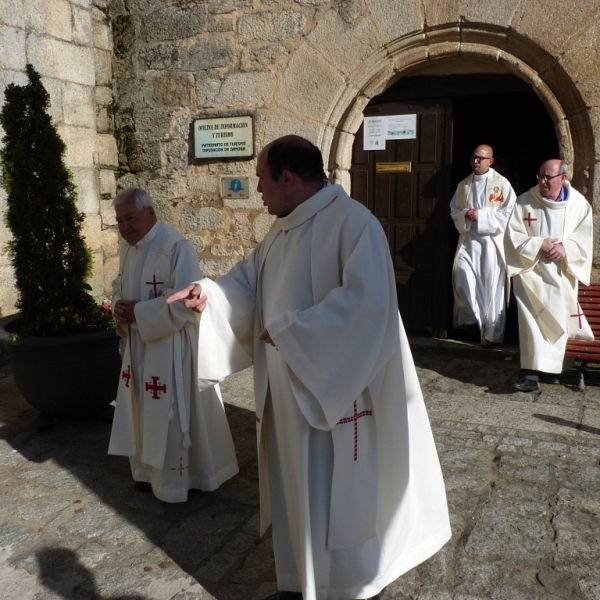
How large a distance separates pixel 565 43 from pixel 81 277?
3.92 m

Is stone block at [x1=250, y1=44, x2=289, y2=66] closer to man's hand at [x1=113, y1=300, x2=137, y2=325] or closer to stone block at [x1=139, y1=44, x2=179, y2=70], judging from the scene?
stone block at [x1=139, y1=44, x2=179, y2=70]

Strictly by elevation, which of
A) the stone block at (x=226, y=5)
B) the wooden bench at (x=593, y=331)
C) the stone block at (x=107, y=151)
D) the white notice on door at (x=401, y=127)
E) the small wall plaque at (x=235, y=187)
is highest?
the stone block at (x=226, y=5)

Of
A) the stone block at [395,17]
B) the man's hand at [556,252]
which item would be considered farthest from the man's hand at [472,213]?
the stone block at [395,17]

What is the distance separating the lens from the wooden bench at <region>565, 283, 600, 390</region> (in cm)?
491

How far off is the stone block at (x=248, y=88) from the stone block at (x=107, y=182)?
1386 mm

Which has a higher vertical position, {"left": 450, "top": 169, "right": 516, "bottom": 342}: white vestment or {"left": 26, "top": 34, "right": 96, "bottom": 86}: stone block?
{"left": 26, "top": 34, "right": 96, "bottom": 86}: stone block

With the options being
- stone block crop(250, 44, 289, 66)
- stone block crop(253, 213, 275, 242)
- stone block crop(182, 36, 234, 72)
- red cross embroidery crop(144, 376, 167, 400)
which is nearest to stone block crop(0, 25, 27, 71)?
stone block crop(182, 36, 234, 72)

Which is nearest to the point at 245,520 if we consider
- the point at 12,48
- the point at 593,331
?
the point at 593,331

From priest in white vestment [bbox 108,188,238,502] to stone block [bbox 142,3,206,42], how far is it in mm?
3338

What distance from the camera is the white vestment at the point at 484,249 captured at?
20.0ft

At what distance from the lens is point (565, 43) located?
16.4ft

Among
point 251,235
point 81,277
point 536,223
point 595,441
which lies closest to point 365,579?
point 595,441

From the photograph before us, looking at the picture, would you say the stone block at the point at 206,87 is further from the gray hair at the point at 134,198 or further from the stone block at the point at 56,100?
the gray hair at the point at 134,198

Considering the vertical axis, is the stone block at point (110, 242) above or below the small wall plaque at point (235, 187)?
below
